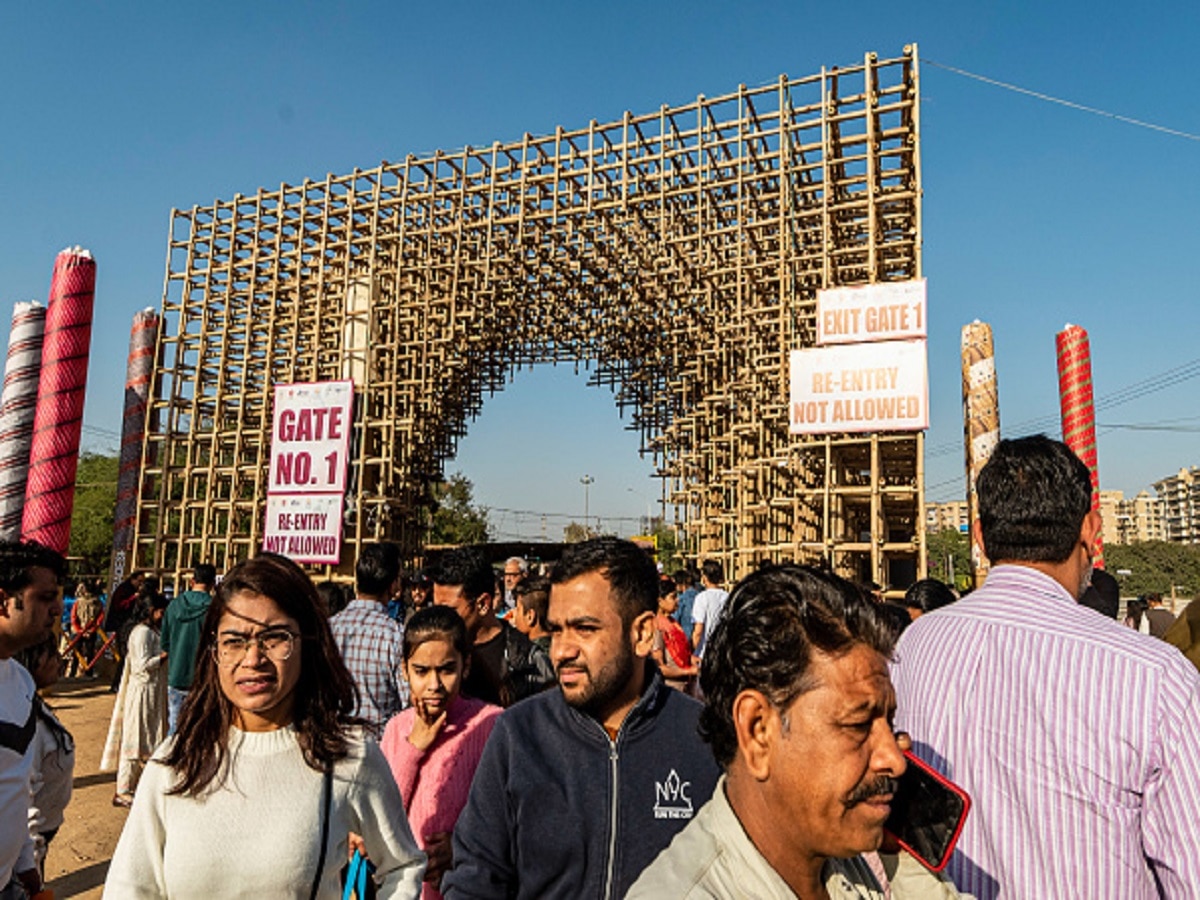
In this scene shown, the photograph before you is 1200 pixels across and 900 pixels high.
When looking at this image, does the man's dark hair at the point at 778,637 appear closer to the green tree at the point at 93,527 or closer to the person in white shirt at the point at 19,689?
the person in white shirt at the point at 19,689

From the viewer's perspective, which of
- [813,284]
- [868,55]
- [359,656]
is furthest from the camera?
[813,284]

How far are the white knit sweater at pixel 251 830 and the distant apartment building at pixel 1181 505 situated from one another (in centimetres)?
10136

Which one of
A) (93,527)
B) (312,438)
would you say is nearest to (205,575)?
(312,438)

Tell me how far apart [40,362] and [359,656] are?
11.6 meters

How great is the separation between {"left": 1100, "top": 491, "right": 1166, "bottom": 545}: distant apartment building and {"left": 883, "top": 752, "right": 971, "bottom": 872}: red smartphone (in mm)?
126837

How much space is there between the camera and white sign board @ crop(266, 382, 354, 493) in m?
13.5

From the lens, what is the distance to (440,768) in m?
2.88

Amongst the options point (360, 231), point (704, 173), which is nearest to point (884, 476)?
point (704, 173)

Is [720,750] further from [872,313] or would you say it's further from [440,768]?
[872,313]

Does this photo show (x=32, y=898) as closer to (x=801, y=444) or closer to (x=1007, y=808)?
(x=1007, y=808)

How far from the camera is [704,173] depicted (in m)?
14.3

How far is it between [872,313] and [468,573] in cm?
838

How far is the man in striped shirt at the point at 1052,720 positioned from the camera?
5.21 ft

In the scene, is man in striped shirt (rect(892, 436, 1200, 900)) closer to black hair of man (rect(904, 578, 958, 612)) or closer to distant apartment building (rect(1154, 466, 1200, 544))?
black hair of man (rect(904, 578, 958, 612))
